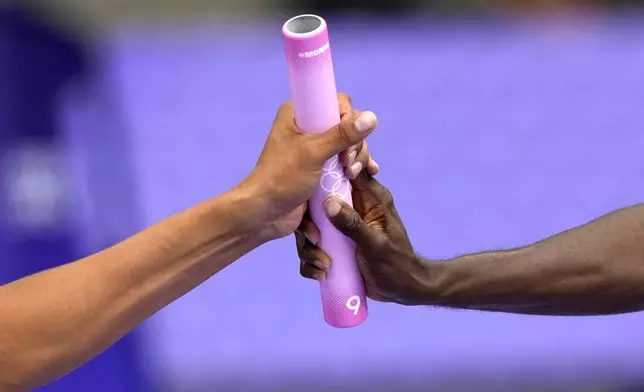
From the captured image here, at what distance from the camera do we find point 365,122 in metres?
1.62

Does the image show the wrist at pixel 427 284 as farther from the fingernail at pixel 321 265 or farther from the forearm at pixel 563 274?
the fingernail at pixel 321 265

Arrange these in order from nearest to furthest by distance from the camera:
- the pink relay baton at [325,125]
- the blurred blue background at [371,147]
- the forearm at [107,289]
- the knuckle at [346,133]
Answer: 1. the pink relay baton at [325,125]
2. the knuckle at [346,133]
3. the forearm at [107,289]
4. the blurred blue background at [371,147]

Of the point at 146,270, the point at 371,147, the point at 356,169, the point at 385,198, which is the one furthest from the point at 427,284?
the point at 371,147

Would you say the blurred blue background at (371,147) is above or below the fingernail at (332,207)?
above

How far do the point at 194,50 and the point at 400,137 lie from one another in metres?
1.15

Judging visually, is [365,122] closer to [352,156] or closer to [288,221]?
[352,156]

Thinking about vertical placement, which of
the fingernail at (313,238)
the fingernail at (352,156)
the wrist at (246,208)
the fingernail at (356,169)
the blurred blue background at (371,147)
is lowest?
the fingernail at (313,238)

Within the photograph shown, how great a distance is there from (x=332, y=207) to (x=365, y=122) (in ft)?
0.55

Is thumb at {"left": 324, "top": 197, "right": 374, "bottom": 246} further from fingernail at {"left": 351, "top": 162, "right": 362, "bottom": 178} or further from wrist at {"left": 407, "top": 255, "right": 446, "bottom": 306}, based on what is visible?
wrist at {"left": 407, "top": 255, "right": 446, "bottom": 306}

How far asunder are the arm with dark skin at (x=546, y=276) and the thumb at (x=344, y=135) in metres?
0.25

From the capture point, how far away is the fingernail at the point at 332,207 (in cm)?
169

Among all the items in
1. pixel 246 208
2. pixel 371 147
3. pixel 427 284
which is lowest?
pixel 427 284

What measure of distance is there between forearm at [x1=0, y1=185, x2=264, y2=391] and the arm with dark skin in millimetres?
175

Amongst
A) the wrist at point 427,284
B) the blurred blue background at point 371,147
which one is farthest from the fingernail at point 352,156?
the blurred blue background at point 371,147
